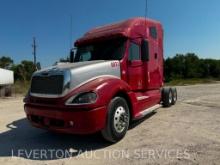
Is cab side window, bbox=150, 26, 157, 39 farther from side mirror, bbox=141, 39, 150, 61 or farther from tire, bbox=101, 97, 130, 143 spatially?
tire, bbox=101, 97, 130, 143

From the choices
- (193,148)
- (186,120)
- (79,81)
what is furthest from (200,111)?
(79,81)

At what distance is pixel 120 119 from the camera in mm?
6102

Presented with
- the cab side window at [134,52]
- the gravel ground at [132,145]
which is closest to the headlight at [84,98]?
the gravel ground at [132,145]

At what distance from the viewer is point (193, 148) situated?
536cm

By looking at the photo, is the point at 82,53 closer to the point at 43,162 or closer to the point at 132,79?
the point at 132,79

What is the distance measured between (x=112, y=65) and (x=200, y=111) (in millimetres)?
4363

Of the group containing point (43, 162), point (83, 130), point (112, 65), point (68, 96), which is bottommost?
point (43, 162)

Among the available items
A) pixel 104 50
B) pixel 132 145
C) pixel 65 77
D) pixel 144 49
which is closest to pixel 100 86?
pixel 65 77

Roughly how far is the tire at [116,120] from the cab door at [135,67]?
100cm

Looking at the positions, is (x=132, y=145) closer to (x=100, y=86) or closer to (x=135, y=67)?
(x=100, y=86)

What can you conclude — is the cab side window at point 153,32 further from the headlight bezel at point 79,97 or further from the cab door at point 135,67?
the headlight bezel at point 79,97

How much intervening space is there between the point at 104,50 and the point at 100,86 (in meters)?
1.75

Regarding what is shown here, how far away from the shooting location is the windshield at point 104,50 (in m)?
6.89

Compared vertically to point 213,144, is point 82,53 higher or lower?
higher
